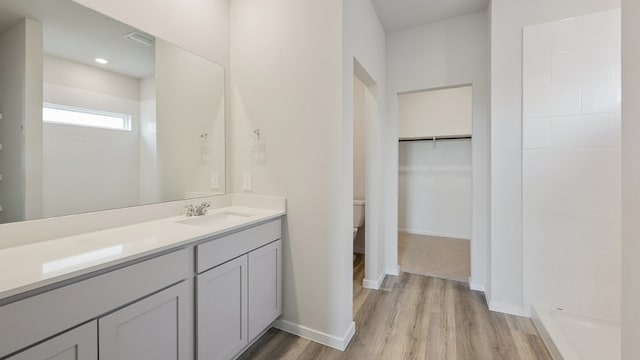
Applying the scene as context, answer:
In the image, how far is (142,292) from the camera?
1.06m

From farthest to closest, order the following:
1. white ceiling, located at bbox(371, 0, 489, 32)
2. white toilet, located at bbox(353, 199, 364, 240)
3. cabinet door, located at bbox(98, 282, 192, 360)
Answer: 1. white toilet, located at bbox(353, 199, 364, 240)
2. white ceiling, located at bbox(371, 0, 489, 32)
3. cabinet door, located at bbox(98, 282, 192, 360)

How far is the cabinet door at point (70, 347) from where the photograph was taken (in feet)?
2.57

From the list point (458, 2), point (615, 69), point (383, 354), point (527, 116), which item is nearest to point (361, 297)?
point (383, 354)

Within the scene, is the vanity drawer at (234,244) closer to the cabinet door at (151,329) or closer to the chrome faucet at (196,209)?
the cabinet door at (151,329)

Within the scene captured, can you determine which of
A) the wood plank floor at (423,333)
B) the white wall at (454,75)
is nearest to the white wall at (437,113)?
the white wall at (454,75)

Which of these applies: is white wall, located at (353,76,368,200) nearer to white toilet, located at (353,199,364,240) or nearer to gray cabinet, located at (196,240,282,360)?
white toilet, located at (353,199,364,240)

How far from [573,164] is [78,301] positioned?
10.00 feet

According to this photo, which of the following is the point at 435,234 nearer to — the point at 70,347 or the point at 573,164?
the point at 573,164

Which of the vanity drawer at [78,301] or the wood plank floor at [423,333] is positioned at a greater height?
the vanity drawer at [78,301]

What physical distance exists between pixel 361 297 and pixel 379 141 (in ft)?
5.13

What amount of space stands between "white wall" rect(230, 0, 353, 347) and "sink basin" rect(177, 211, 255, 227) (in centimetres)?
24

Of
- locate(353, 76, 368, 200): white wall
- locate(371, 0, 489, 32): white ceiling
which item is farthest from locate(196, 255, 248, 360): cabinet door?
locate(371, 0, 489, 32): white ceiling

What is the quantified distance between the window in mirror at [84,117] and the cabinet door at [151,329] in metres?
0.96

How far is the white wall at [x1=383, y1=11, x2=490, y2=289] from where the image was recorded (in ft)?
8.46
